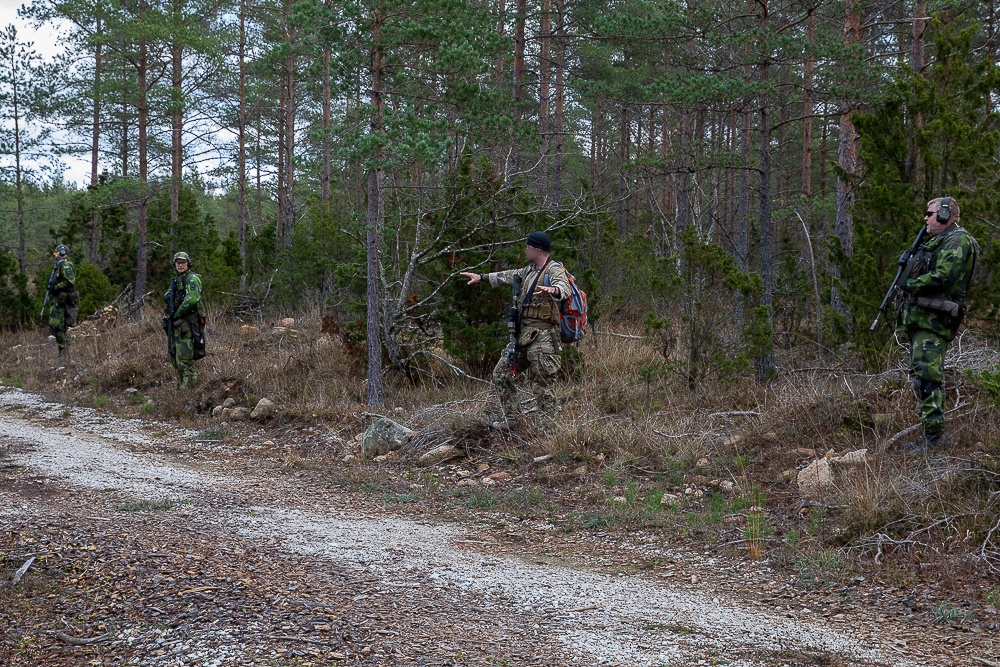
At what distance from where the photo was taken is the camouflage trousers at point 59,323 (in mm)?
14094

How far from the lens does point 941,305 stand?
17.9 ft

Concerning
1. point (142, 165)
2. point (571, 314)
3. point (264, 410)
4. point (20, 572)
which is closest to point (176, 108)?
point (142, 165)

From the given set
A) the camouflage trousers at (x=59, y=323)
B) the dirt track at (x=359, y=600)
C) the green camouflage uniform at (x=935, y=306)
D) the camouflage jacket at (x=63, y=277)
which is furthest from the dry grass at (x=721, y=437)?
the camouflage jacket at (x=63, y=277)

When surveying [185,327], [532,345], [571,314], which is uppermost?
[571,314]

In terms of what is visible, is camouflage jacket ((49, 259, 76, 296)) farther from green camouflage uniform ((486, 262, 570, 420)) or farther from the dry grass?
green camouflage uniform ((486, 262, 570, 420))

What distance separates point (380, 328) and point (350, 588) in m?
5.98

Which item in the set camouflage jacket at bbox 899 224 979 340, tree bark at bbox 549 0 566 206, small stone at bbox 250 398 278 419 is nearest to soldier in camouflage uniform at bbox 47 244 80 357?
small stone at bbox 250 398 278 419

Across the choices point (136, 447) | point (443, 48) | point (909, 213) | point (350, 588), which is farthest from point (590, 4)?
point (350, 588)

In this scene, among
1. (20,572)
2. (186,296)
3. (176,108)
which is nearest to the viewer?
(20,572)

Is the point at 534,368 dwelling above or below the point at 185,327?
below

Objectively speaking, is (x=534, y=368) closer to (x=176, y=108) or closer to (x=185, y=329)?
(x=185, y=329)

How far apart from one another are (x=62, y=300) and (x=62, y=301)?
0.02m

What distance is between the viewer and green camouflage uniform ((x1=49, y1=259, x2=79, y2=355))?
46.4 feet

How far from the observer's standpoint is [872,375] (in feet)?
22.5
